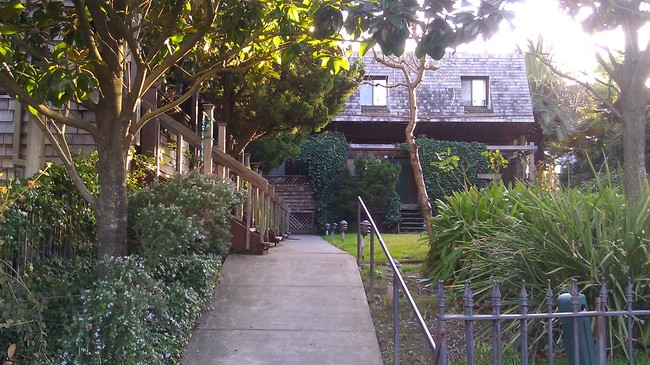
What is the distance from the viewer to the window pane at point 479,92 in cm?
2581

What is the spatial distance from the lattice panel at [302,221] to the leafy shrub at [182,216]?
14.9 metres

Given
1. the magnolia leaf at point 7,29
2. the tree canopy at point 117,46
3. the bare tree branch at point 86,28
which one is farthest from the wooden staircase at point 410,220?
the magnolia leaf at point 7,29

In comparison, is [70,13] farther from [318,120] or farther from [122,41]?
[318,120]

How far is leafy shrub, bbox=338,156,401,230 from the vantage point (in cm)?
2192

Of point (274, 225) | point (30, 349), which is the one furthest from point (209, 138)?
point (30, 349)

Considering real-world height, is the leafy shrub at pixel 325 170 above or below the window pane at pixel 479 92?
below

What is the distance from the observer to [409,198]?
2506cm

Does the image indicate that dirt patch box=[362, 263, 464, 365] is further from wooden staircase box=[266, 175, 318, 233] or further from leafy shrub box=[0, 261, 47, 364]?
wooden staircase box=[266, 175, 318, 233]

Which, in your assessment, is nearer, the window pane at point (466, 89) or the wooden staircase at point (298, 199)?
the wooden staircase at point (298, 199)

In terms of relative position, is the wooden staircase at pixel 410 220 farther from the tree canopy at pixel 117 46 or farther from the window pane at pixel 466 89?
the tree canopy at pixel 117 46

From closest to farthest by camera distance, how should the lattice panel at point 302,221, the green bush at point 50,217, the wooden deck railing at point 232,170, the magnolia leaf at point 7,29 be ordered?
the green bush at point 50,217
the magnolia leaf at point 7,29
the wooden deck railing at point 232,170
the lattice panel at point 302,221

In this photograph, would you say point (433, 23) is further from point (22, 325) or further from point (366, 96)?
point (366, 96)

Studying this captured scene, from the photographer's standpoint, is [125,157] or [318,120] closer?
[125,157]

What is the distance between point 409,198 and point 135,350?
20479mm
